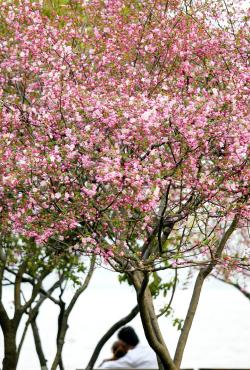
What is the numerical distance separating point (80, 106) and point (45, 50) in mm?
2709

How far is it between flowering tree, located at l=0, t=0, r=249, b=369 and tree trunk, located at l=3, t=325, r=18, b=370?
5.02 metres

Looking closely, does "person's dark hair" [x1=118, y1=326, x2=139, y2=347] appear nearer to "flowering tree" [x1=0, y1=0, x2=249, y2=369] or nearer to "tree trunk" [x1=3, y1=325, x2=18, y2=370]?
"flowering tree" [x1=0, y1=0, x2=249, y2=369]

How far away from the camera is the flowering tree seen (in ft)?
37.6

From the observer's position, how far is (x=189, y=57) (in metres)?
13.9

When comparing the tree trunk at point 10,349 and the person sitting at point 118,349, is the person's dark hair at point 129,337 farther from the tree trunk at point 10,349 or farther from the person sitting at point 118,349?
the tree trunk at point 10,349

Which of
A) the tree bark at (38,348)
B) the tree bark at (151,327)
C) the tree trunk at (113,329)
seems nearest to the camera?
the tree bark at (151,327)

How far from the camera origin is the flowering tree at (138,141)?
11469mm

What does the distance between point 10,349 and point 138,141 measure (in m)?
8.15

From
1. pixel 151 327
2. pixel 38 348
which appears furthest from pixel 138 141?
pixel 38 348

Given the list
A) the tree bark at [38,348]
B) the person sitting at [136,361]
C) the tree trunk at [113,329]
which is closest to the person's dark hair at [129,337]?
the person sitting at [136,361]

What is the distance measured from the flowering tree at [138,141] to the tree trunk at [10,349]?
502 centimetres

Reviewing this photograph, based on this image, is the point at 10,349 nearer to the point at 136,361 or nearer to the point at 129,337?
the point at 129,337

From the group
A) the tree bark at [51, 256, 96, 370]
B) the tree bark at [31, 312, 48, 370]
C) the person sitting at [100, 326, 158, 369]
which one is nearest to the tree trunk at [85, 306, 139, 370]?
the tree bark at [51, 256, 96, 370]

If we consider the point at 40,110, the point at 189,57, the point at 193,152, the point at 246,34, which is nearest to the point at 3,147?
the point at 40,110
